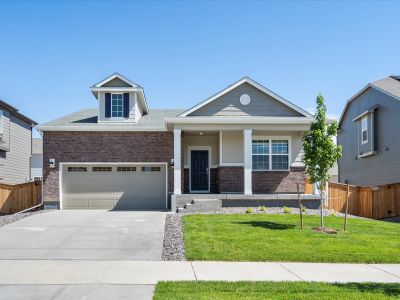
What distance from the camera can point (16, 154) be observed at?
95.5 ft

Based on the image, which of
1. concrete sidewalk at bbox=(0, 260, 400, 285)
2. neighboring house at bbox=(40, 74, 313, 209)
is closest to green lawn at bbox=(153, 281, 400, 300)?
concrete sidewalk at bbox=(0, 260, 400, 285)

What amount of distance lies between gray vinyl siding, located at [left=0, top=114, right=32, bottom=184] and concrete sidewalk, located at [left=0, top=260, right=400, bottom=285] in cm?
1901

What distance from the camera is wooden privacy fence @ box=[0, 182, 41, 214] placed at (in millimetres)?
19408

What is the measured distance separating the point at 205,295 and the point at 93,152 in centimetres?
1529

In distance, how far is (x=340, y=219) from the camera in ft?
54.2

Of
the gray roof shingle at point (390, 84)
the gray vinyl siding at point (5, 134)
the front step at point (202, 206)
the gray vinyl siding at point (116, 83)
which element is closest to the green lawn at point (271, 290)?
the front step at point (202, 206)

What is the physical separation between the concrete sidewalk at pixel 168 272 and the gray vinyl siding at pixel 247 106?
11.3 meters

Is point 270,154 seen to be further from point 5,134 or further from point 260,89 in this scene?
point 5,134

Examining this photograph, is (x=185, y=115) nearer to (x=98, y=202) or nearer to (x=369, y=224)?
(x=98, y=202)

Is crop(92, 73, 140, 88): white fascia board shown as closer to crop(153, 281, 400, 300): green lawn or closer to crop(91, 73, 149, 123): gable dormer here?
crop(91, 73, 149, 123): gable dormer

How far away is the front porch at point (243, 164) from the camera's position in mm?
20625

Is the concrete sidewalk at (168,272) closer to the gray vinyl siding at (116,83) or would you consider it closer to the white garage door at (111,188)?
the white garage door at (111,188)

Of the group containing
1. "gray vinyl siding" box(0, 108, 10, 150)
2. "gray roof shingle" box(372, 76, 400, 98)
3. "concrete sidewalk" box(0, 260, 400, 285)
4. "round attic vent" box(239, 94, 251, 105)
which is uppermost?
"gray roof shingle" box(372, 76, 400, 98)

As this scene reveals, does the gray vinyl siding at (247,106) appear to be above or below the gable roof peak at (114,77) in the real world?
below
